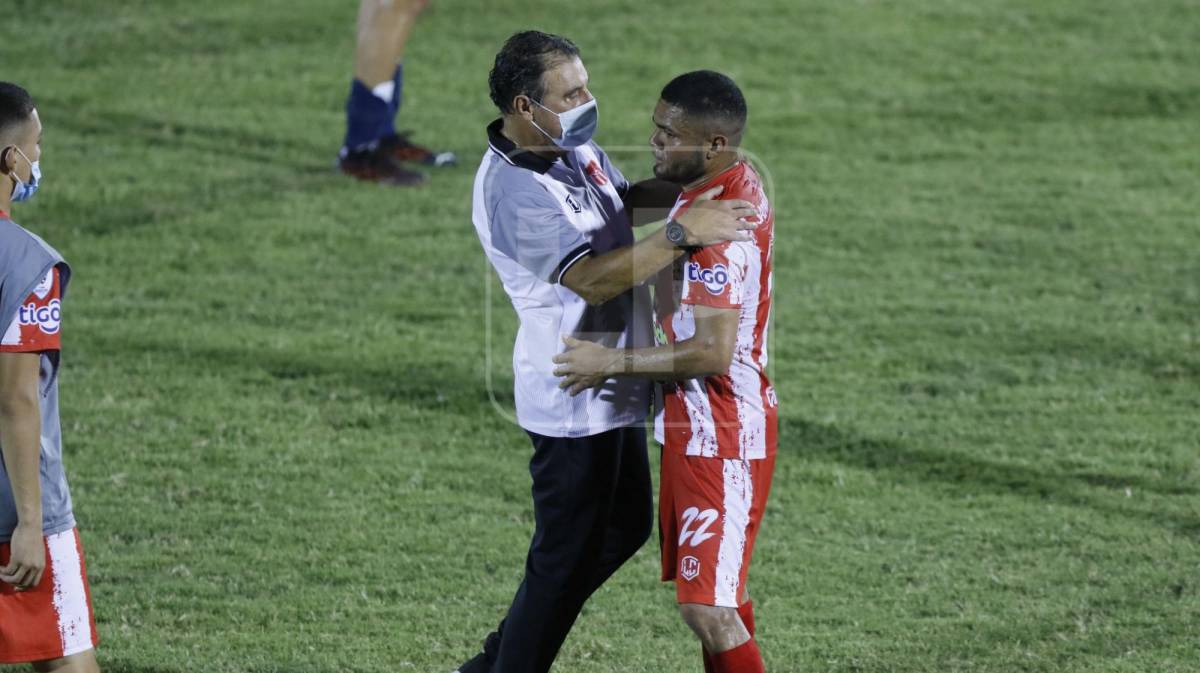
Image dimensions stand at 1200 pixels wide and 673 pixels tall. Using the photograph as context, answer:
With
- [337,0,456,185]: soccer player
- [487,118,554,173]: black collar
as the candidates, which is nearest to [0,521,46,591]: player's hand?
[487,118,554,173]: black collar

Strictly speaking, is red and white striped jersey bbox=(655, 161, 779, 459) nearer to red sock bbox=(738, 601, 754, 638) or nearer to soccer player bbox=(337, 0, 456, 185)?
red sock bbox=(738, 601, 754, 638)

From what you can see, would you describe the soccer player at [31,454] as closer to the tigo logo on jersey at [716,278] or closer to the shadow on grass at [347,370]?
the tigo logo on jersey at [716,278]

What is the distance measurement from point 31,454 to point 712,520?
162 centimetres

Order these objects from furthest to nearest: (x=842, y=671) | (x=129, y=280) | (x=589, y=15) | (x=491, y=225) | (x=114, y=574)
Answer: (x=589, y=15) → (x=129, y=280) → (x=114, y=574) → (x=842, y=671) → (x=491, y=225)

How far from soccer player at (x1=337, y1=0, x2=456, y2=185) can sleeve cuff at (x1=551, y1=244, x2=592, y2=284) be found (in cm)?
601

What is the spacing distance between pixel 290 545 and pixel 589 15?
8.57 m

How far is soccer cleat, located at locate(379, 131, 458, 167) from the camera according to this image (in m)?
10.8

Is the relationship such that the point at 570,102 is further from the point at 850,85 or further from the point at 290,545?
the point at 850,85

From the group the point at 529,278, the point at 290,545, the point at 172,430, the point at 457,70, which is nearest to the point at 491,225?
the point at 529,278

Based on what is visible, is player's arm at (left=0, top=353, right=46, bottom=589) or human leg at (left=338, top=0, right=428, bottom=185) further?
human leg at (left=338, top=0, right=428, bottom=185)

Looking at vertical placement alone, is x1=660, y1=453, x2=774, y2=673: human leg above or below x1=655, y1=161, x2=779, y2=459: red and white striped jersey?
below

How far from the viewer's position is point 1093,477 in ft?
22.3

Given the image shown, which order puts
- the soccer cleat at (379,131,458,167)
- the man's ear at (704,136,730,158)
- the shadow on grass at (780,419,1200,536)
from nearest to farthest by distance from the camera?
the man's ear at (704,136,730,158) < the shadow on grass at (780,419,1200,536) < the soccer cleat at (379,131,458,167)

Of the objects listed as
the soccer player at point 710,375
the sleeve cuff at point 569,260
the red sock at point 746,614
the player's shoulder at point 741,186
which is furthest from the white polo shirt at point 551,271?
the red sock at point 746,614
